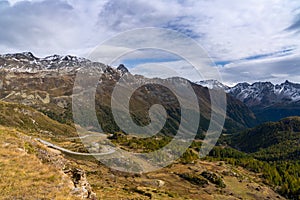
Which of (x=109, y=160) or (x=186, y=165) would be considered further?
(x=186, y=165)

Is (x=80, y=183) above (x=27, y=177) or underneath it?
underneath

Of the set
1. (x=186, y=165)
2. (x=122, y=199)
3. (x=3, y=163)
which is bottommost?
(x=186, y=165)

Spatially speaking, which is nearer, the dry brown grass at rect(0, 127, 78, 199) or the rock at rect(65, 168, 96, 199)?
the dry brown grass at rect(0, 127, 78, 199)

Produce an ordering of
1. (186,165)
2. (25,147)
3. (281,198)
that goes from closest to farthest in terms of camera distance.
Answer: (25,147), (281,198), (186,165)

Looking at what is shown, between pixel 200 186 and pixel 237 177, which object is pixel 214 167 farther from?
pixel 200 186

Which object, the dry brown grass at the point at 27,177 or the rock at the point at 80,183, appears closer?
the dry brown grass at the point at 27,177

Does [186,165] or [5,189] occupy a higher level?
[5,189]

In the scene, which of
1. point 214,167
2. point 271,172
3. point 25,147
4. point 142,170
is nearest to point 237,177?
point 214,167

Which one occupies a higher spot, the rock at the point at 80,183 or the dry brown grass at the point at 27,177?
the dry brown grass at the point at 27,177

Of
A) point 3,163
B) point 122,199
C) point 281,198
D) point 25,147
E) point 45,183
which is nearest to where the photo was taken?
point 45,183

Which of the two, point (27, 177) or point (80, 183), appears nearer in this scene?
point (27, 177)

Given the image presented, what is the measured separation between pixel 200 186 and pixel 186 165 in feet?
106

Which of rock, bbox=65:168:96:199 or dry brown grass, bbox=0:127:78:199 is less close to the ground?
dry brown grass, bbox=0:127:78:199

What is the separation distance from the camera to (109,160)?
134000 mm
